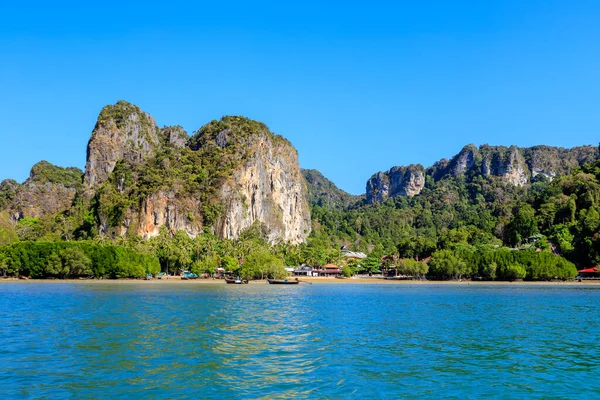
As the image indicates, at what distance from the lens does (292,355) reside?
27.6 meters

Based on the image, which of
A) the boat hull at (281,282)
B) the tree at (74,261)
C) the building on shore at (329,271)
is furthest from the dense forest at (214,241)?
the boat hull at (281,282)

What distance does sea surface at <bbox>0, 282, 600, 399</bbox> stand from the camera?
20.8 meters

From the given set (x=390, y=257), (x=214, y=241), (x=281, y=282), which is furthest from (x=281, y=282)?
(x=390, y=257)

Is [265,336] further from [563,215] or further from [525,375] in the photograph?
[563,215]

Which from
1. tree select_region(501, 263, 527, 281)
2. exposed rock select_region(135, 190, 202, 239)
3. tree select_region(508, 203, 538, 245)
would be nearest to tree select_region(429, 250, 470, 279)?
tree select_region(501, 263, 527, 281)

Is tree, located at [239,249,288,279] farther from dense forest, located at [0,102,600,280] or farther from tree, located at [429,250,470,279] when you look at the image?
tree, located at [429,250,470,279]

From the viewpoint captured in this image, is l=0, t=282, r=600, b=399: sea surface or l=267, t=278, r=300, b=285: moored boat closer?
l=0, t=282, r=600, b=399: sea surface

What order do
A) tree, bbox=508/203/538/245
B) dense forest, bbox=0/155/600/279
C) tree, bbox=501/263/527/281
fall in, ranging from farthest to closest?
tree, bbox=508/203/538/245 < tree, bbox=501/263/527/281 < dense forest, bbox=0/155/600/279

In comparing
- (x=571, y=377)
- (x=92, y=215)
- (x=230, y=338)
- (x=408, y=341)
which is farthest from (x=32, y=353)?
(x=92, y=215)

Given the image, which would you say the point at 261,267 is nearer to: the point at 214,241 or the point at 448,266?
the point at 214,241

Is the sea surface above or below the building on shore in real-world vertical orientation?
below

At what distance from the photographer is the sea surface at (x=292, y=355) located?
68.2 ft

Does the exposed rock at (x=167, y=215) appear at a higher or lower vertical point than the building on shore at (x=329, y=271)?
higher

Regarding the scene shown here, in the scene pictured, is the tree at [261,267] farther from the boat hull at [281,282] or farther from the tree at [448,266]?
the tree at [448,266]
